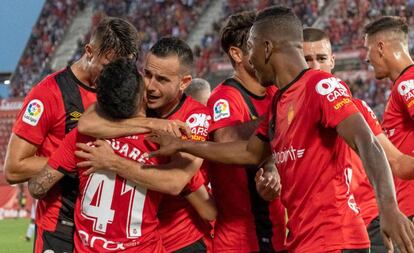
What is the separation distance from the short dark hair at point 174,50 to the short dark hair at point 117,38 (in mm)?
130

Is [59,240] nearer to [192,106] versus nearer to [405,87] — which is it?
[192,106]

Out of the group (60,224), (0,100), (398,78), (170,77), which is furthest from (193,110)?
(0,100)

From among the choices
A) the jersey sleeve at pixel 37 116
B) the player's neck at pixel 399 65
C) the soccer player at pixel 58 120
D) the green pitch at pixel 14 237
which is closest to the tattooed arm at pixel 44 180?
the soccer player at pixel 58 120

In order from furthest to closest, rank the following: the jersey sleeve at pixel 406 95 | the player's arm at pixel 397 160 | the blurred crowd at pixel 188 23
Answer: the blurred crowd at pixel 188 23 → the jersey sleeve at pixel 406 95 → the player's arm at pixel 397 160

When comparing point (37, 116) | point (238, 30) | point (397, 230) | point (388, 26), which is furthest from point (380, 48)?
point (397, 230)

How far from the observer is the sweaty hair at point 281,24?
3.96m

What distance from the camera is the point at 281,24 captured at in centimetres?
399

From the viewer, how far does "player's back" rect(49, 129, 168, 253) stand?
411cm

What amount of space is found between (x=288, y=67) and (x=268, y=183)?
2.05 ft

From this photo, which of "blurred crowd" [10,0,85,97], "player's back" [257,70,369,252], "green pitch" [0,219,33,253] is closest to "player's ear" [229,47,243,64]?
"player's back" [257,70,369,252]

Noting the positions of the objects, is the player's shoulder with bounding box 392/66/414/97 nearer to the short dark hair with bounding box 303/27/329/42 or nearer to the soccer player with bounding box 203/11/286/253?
the short dark hair with bounding box 303/27/329/42

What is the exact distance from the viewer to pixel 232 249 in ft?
15.7

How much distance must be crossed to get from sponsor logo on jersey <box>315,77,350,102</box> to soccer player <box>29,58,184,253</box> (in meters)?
0.96

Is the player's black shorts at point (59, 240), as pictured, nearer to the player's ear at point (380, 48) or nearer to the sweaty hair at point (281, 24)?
the sweaty hair at point (281, 24)
